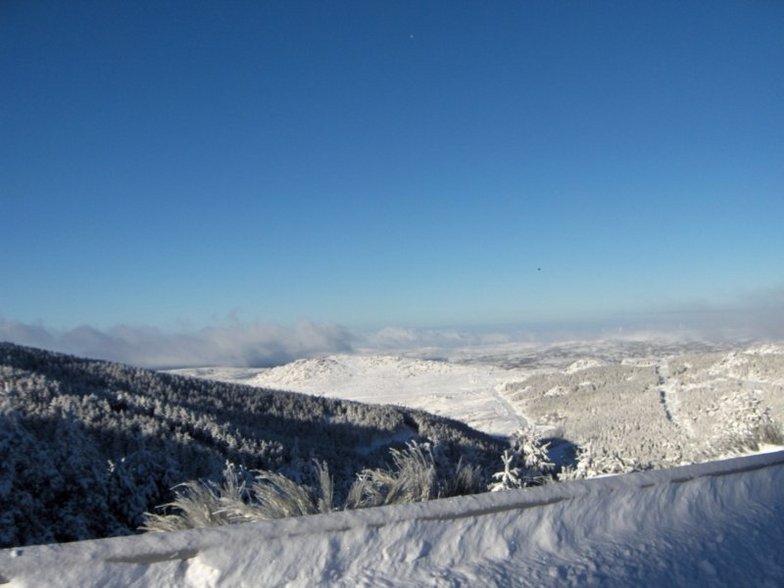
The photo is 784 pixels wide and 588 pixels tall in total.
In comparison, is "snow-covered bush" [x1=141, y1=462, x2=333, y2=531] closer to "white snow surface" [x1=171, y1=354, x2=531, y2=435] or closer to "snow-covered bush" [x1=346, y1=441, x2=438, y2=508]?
"snow-covered bush" [x1=346, y1=441, x2=438, y2=508]

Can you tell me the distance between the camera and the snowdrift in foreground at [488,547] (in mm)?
3398

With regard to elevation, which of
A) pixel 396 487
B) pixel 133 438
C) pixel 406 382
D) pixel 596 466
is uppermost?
pixel 396 487

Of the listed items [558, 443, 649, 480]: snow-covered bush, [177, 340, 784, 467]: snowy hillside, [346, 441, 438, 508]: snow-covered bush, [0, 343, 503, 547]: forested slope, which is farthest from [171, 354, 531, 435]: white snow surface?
[346, 441, 438, 508]: snow-covered bush

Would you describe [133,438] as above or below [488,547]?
below

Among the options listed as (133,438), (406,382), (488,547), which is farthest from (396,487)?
(406,382)

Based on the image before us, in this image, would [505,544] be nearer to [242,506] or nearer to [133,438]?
[242,506]

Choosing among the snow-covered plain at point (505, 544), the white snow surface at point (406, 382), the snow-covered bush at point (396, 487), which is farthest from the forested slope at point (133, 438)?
the white snow surface at point (406, 382)

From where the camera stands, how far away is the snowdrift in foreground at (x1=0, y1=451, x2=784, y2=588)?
134 inches

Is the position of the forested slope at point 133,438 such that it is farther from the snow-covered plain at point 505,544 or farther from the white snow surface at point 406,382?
the white snow surface at point 406,382

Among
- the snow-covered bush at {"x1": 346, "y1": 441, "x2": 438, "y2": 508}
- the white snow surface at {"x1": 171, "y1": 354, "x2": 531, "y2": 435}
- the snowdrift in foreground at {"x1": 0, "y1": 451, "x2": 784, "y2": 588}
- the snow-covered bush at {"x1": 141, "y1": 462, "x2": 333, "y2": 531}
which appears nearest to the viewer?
the snowdrift in foreground at {"x1": 0, "y1": 451, "x2": 784, "y2": 588}

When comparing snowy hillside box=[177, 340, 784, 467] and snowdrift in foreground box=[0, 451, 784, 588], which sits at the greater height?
snowdrift in foreground box=[0, 451, 784, 588]

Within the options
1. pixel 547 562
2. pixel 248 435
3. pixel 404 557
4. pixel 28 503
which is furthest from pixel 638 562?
pixel 248 435

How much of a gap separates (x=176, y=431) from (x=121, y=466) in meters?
9.68

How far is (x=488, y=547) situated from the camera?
Answer: 4.13m
